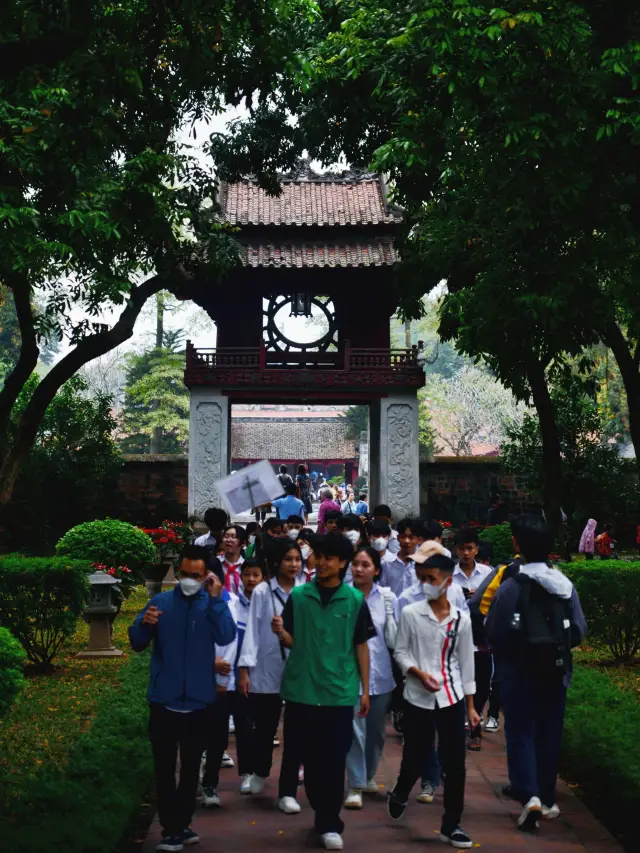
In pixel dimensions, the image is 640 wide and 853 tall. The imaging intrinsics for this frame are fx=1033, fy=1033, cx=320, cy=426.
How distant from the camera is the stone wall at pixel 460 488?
92.5ft

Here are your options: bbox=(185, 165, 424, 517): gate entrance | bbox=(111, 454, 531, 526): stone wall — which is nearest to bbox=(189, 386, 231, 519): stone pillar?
bbox=(185, 165, 424, 517): gate entrance

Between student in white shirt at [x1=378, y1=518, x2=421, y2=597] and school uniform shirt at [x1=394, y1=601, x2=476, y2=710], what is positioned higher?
student in white shirt at [x1=378, y1=518, x2=421, y2=597]

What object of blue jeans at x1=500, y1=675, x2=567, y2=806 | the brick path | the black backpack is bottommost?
the brick path

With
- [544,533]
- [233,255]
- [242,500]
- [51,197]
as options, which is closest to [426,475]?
[233,255]

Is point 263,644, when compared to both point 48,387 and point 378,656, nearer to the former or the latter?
point 378,656

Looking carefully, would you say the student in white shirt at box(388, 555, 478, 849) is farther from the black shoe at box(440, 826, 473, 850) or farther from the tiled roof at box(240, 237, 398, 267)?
the tiled roof at box(240, 237, 398, 267)

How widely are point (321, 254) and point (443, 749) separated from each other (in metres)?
21.6

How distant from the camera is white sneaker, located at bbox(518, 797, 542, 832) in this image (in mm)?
5703

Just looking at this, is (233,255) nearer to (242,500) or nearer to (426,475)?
(242,500)

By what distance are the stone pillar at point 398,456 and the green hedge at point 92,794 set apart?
688 inches

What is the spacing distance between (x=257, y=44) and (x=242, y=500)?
5022 mm

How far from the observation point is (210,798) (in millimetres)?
6211

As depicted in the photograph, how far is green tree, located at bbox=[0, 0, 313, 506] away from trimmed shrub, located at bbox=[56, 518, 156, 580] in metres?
1.24

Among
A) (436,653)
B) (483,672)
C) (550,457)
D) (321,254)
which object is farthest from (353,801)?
(321,254)
